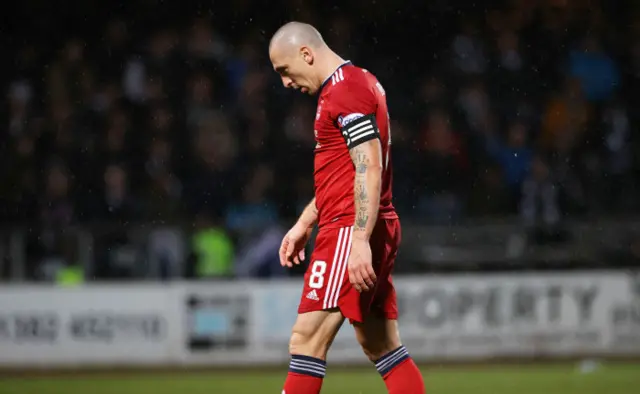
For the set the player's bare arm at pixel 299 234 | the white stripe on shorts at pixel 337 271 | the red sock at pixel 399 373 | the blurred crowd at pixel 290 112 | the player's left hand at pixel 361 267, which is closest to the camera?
the player's left hand at pixel 361 267

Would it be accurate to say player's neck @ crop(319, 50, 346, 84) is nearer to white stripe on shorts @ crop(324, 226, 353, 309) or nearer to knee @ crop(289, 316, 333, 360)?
white stripe on shorts @ crop(324, 226, 353, 309)

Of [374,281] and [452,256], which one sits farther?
[452,256]

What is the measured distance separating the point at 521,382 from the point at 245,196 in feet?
14.3

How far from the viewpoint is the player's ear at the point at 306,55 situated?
5.05m

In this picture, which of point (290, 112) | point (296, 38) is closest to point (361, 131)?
point (296, 38)

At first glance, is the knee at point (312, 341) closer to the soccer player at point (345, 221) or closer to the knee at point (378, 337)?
the soccer player at point (345, 221)

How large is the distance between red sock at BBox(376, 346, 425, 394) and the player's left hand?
0.55 metres

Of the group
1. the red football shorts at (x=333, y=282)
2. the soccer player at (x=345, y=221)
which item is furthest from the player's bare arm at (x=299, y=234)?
the red football shorts at (x=333, y=282)

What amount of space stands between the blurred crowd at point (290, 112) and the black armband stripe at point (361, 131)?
740 cm

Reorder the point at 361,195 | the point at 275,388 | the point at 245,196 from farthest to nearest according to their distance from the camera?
the point at 245,196 → the point at 275,388 → the point at 361,195

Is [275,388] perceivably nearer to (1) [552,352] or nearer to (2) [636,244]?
(1) [552,352]

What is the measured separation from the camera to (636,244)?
12141 millimetres

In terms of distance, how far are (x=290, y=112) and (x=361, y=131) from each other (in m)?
9.00

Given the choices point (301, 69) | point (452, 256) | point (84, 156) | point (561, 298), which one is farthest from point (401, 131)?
point (301, 69)
